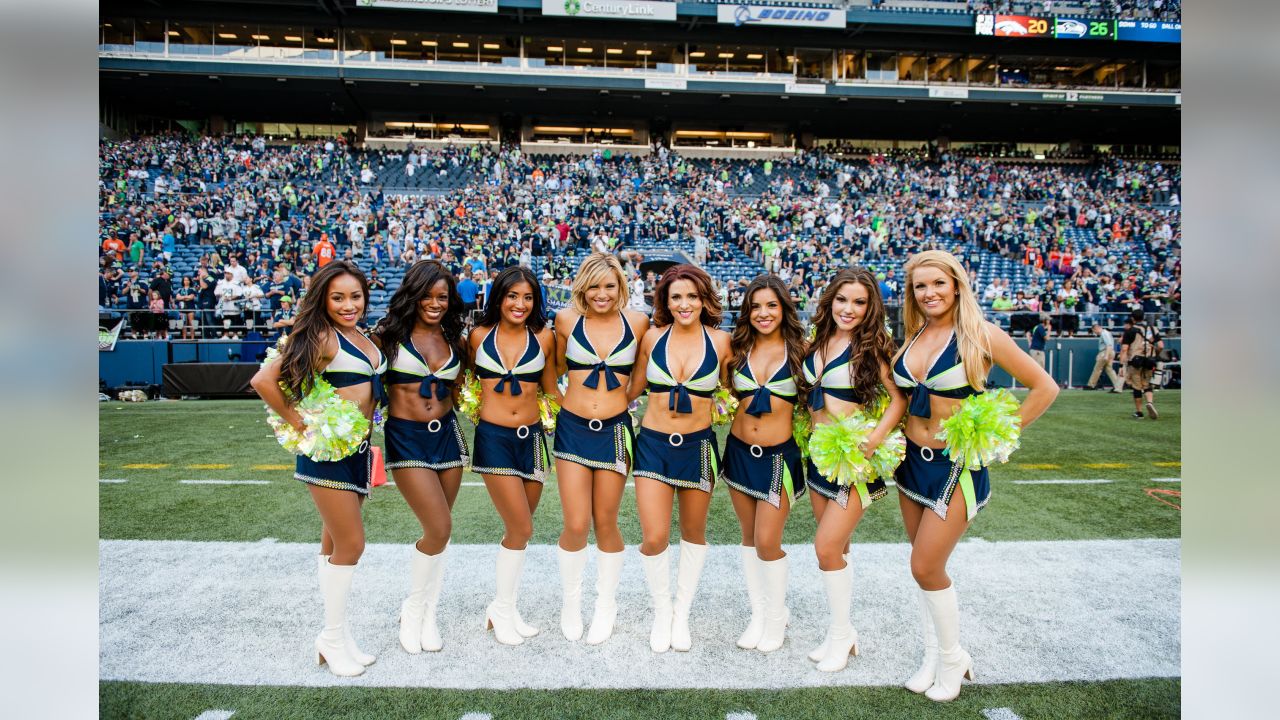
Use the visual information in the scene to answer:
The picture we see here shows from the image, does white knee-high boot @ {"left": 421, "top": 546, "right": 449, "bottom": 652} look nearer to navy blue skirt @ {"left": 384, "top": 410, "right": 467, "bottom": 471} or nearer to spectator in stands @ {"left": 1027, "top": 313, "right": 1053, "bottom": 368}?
navy blue skirt @ {"left": 384, "top": 410, "right": 467, "bottom": 471}

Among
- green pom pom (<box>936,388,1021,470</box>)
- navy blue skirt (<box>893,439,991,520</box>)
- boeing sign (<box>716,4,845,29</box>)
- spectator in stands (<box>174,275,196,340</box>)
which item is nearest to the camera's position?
green pom pom (<box>936,388,1021,470</box>)

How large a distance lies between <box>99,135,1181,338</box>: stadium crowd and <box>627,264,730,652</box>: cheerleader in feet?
28.4

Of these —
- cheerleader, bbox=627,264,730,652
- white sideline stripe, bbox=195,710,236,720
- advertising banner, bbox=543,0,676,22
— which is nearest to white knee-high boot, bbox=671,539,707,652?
cheerleader, bbox=627,264,730,652

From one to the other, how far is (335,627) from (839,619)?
225cm

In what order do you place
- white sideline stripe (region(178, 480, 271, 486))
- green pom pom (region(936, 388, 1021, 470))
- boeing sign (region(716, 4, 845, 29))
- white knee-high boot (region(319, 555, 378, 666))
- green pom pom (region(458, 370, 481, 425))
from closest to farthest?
1. green pom pom (region(936, 388, 1021, 470))
2. white knee-high boot (region(319, 555, 378, 666))
3. green pom pom (region(458, 370, 481, 425))
4. white sideline stripe (region(178, 480, 271, 486))
5. boeing sign (region(716, 4, 845, 29))

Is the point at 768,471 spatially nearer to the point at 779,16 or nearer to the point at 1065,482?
the point at 1065,482

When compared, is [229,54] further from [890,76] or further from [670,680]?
[670,680]

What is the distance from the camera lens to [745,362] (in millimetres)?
3482

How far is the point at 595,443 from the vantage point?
138 inches

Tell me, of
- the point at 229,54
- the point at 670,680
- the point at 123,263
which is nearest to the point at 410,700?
the point at 670,680

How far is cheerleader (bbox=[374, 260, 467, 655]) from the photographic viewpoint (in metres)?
3.36
